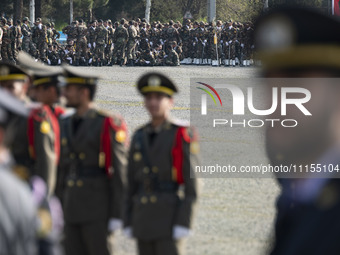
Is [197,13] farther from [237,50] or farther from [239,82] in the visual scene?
[239,82]

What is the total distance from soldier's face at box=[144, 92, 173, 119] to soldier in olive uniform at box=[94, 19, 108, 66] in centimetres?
3090

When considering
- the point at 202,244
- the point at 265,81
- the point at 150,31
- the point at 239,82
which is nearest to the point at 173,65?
the point at 150,31

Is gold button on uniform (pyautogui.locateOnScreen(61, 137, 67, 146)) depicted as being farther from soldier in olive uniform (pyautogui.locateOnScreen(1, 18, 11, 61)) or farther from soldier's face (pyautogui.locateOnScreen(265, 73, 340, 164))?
soldier in olive uniform (pyautogui.locateOnScreen(1, 18, 11, 61))

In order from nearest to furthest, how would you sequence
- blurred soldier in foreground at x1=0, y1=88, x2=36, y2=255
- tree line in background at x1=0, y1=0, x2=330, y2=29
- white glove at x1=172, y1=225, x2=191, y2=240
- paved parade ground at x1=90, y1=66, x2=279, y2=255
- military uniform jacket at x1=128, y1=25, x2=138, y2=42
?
blurred soldier in foreground at x1=0, y1=88, x2=36, y2=255 → white glove at x1=172, y1=225, x2=191, y2=240 → paved parade ground at x1=90, y1=66, x2=279, y2=255 → military uniform jacket at x1=128, y1=25, x2=138, y2=42 → tree line in background at x1=0, y1=0, x2=330, y2=29

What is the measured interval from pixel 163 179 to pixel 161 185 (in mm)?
38

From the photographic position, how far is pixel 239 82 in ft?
84.9

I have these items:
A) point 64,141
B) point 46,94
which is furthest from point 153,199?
point 46,94

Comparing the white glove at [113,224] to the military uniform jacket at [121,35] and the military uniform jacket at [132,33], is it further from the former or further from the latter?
the military uniform jacket at [132,33]

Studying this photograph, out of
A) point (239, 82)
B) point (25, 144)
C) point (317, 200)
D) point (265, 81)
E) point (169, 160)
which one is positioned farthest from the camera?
point (239, 82)

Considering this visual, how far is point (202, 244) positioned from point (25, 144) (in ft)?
8.50

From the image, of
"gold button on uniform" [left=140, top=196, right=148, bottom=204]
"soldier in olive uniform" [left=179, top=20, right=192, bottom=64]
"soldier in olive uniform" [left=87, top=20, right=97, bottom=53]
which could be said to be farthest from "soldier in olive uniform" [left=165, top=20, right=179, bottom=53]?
"gold button on uniform" [left=140, top=196, right=148, bottom=204]

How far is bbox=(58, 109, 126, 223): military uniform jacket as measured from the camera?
18.5 ft

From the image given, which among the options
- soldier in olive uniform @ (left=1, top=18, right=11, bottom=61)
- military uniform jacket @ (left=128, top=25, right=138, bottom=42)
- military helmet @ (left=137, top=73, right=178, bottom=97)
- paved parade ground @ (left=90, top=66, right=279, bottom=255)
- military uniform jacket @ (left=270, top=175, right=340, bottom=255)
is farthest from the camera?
military uniform jacket @ (left=128, top=25, right=138, bottom=42)

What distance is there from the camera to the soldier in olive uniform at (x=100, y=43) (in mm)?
36188
